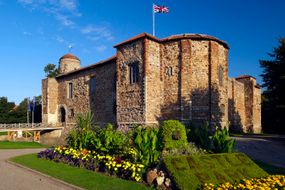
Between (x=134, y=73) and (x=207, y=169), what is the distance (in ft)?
51.8

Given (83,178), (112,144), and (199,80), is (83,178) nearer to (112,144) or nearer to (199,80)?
(112,144)

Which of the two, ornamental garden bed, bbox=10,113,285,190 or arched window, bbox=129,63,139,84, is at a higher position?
arched window, bbox=129,63,139,84

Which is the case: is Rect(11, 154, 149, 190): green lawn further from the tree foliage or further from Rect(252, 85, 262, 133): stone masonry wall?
the tree foliage

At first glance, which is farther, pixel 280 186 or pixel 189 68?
pixel 189 68

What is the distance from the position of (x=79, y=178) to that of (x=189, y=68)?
15.5 metres

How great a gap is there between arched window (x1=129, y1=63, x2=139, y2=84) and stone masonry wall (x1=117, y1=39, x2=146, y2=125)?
31 centimetres

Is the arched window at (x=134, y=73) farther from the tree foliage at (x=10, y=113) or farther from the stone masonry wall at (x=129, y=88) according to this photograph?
the tree foliage at (x=10, y=113)

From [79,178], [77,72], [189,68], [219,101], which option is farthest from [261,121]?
[79,178]

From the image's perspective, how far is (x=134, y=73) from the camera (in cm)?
2302

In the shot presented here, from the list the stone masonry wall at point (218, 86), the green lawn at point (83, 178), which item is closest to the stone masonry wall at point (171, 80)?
the stone masonry wall at point (218, 86)

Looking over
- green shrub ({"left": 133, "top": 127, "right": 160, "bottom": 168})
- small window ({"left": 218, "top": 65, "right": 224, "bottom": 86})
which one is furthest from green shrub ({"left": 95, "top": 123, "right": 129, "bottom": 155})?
small window ({"left": 218, "top": 65, "right": 224, "bottom": 86})

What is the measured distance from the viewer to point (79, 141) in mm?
13125

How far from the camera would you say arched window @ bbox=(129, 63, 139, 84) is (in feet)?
74.4

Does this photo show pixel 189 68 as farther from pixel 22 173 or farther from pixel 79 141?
pixel 22 173
